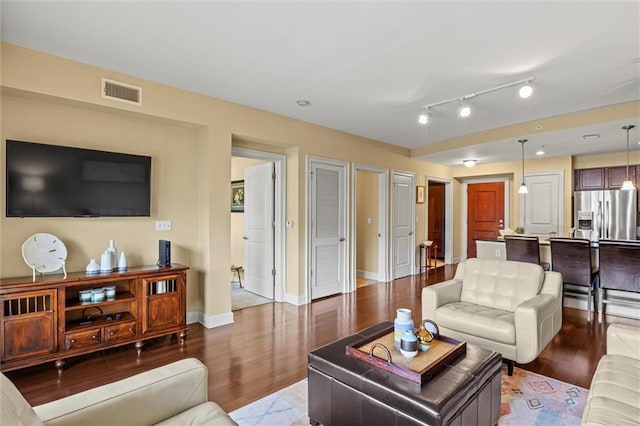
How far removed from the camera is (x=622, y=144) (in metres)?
5.37

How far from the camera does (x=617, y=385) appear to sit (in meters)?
1.64

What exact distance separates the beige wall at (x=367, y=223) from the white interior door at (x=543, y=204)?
3.37 meters

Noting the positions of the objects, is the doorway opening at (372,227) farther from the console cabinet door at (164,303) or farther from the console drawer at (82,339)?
the console drawer at (82,339)

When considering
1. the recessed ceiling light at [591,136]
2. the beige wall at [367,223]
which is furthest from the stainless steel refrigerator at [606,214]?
the beige wall at [367,223]

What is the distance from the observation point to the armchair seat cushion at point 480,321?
261cm

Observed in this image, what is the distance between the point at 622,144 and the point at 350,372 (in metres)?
6.36

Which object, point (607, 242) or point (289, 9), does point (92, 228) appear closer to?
point (289, 9)

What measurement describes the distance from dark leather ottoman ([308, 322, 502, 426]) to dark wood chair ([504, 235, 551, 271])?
3.19 metres

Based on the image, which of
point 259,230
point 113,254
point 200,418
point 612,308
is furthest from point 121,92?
point 612,308

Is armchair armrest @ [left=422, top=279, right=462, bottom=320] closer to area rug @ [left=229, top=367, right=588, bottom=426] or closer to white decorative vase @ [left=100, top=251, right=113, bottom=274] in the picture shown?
area rug @ [left=229, top=367, right=588, bottom=426]

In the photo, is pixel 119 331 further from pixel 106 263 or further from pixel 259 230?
pixel 259 230

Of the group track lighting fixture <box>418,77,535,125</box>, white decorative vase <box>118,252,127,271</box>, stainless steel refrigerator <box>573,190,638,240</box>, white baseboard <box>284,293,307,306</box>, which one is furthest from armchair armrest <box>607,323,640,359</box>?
stainless steel refrigerator <box>573,190,638,240</box>

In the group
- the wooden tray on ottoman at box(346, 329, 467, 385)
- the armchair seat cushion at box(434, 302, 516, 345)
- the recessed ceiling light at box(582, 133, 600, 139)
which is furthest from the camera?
the recessed ceiling light at box(582, 133, 600, 139)

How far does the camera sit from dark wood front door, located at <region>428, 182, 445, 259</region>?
8.73 m
